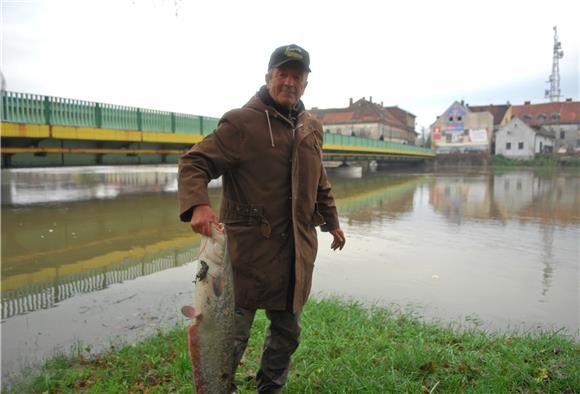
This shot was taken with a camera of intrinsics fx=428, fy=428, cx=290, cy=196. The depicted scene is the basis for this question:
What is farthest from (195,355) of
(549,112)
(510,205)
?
(549,112)

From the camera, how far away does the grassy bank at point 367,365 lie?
305 cm

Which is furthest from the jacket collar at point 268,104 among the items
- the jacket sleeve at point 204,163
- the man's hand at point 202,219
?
the man's hand at point 202,219

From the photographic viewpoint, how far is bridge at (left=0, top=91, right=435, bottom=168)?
1219cm

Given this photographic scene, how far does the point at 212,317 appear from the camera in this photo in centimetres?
217

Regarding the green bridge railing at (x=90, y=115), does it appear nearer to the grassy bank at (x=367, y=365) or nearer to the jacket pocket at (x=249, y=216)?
the grassy bank at (x=367, y=365)

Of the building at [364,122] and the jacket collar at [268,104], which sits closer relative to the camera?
the jacket collar at [268,104]

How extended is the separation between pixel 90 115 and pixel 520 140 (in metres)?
62.0

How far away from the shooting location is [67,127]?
1324 cm

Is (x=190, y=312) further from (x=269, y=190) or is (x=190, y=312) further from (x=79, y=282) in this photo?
(x=79, y=282)

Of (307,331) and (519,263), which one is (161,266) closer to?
(307,331)

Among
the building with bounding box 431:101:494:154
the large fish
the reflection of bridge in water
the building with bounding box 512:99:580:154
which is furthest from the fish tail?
the building with bounding box 512:99:580:154

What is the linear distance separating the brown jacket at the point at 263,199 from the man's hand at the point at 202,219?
28 centimetres

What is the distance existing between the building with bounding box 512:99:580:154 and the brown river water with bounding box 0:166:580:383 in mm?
67025

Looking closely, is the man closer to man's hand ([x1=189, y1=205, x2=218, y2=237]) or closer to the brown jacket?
the brown jacket
